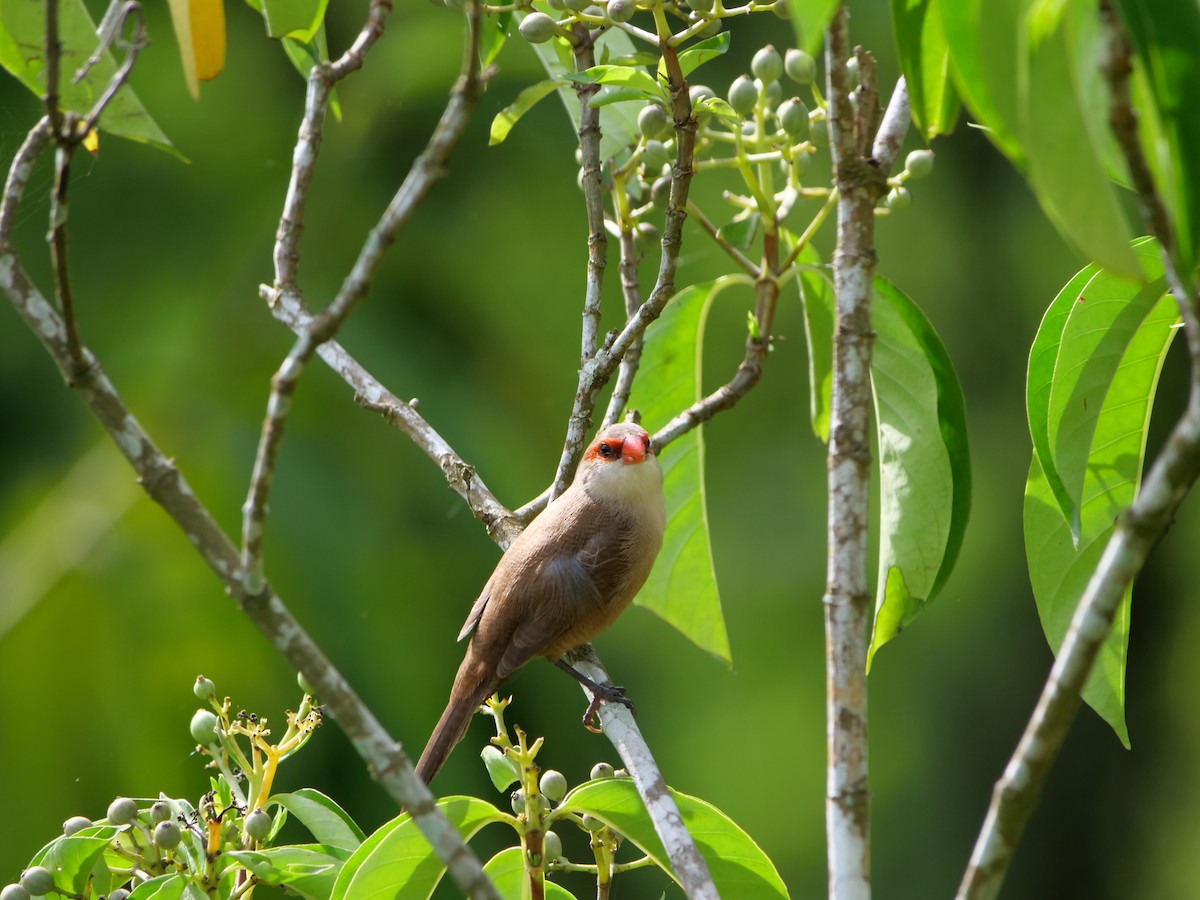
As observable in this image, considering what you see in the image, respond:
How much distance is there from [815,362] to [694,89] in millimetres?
571

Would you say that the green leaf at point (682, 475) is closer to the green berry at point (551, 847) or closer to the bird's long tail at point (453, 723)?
the bird's long tail at point (453, 723)

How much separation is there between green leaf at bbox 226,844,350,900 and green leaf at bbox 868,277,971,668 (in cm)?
85

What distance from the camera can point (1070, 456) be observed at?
1.61 m

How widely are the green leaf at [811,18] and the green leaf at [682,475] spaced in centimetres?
143

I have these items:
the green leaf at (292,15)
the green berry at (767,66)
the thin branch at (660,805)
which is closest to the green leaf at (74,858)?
the thin branch at (660,805)

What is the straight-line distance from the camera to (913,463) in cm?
185

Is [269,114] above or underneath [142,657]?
above

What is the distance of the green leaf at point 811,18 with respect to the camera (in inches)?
36.9

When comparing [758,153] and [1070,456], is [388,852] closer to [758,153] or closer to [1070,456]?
[1070,456]

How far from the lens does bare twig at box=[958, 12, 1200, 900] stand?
102cm

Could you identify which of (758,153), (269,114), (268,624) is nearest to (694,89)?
(758,153)

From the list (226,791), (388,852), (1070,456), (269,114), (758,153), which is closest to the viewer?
(1070,456)

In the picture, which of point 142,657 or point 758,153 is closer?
point 758,153

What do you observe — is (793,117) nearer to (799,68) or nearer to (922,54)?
(799,68)
